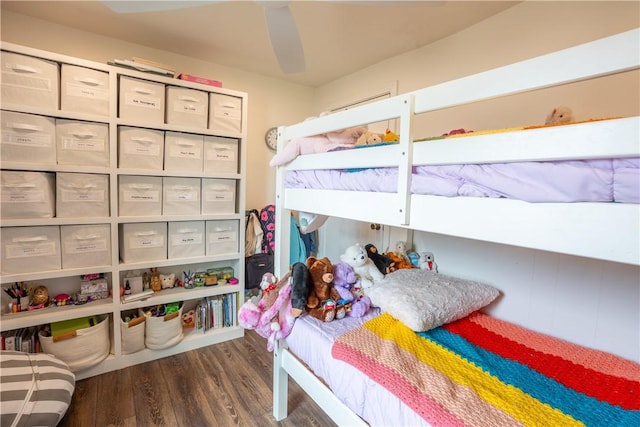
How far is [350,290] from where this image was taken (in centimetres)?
166

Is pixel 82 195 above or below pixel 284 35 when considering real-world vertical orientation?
below

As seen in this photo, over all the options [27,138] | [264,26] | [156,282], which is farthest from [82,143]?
[264,26]

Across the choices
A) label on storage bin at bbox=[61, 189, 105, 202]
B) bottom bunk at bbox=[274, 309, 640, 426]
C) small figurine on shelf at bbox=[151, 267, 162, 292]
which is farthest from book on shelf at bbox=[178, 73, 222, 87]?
bottom bunk at bbox=[274, 309, 640, 426]

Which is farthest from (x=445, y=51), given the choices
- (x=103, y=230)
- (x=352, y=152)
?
(x=103, y=230)

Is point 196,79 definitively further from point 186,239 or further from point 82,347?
point 82,347

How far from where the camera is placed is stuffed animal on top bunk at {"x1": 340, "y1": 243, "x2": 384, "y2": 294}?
1785mm

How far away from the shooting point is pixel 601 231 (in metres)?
0.67

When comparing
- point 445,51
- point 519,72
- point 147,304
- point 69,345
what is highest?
point 445,51

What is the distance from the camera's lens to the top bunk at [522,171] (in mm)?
643

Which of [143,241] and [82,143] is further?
[143,241]

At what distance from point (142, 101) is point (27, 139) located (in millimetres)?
689

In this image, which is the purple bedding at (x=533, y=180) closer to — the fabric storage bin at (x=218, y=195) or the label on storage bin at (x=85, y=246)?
the fabric storage bin at (x=218, y=195)

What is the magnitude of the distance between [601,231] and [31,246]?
8.86ft

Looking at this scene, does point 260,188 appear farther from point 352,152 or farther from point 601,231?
point 601,231
